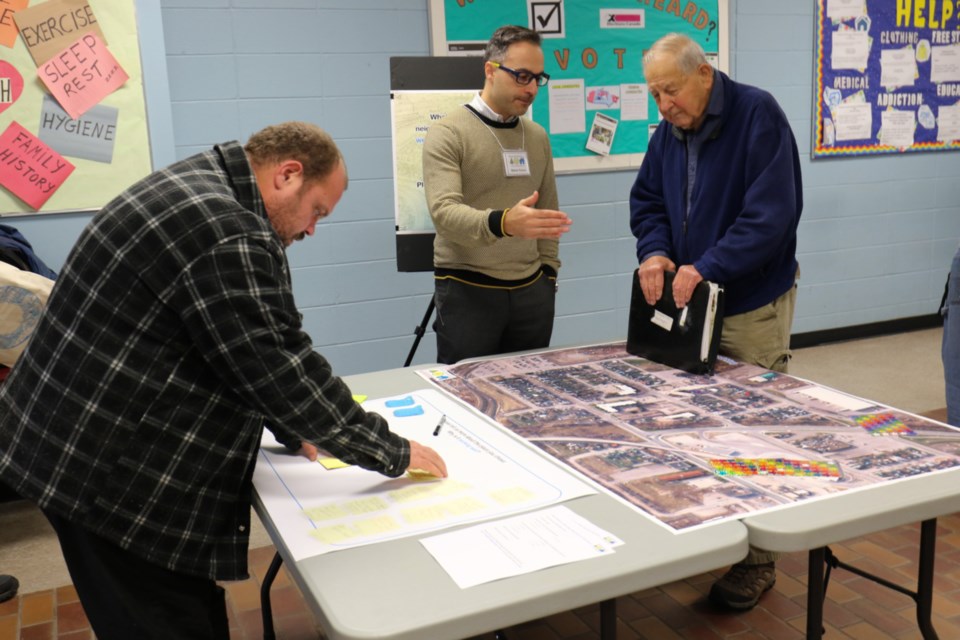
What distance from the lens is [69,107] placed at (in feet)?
10.6

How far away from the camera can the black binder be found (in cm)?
207

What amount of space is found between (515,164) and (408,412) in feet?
3.60

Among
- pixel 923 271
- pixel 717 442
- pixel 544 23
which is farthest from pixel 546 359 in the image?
pixel 923 271

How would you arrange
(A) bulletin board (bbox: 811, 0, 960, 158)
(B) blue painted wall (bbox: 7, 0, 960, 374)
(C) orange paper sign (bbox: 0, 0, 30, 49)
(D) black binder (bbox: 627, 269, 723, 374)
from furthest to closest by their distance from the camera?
(A) bulletin board (bbox: 811, 0, 960, 158) → (B) blue painted wall (bbox: 7, 0, 960, 374) → (C) orange paper sign (bbox: 0, 0, 30, 49) → (D) black binder (bbox: 627, 269, 723, 374)

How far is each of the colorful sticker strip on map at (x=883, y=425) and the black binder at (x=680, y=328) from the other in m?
0.43

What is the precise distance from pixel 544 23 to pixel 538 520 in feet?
11.1

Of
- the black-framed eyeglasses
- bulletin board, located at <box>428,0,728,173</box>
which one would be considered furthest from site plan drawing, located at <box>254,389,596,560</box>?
bulletin board, located at <box>428,0,728,173</box>

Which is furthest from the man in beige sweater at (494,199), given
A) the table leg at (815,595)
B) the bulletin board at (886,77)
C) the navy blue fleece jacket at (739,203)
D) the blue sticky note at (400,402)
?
the bulletin board at (886,77)

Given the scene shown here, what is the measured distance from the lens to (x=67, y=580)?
2.72 metres

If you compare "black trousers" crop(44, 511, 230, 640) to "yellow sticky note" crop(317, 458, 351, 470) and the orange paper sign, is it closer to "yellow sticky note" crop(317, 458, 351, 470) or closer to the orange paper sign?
"yellow sticky note" crop(317, 458, 351, 470)

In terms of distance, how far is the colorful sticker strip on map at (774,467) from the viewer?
147 cm

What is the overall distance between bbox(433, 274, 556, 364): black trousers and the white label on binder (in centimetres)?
61

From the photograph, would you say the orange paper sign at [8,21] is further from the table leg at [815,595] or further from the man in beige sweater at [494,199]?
the table leg at [815,595]

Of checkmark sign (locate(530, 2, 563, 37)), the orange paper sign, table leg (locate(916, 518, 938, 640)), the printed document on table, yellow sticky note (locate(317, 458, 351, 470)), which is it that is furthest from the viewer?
checkmark sign (locate(530, 2, 563, 37))
